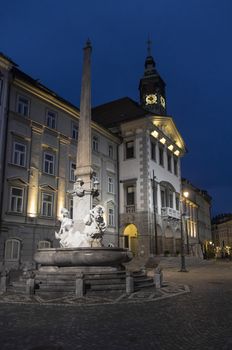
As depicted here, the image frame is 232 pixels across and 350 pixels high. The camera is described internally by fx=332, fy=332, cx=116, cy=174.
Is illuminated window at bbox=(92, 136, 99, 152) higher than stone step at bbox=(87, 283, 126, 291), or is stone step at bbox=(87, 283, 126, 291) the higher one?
illuminated window at bbox=(92, 136, 99, 152)

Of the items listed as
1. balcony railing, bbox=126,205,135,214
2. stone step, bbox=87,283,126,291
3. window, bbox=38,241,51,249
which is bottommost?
stone step, bbox=87,283,126,291

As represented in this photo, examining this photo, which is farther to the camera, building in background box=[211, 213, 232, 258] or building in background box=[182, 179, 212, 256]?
building in background box=[211, 213, 232, 258]

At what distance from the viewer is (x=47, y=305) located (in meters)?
9.65

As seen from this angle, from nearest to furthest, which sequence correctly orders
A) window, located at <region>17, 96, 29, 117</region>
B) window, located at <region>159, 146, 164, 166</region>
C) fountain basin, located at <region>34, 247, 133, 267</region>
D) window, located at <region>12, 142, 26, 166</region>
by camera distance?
fountain basin, located at <region>34, 247, 133, 267</region> < window, located at <region>12, 142, 26, 166</region> < window, located at <region>17, 96, 29, 117</region> < window, located at <region>159, 146, 164, 166</region>

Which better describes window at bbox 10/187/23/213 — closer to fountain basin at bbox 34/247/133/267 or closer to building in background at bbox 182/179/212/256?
fountain basin at bbox 34/247/133/267

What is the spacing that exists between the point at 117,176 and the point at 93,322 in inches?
1165

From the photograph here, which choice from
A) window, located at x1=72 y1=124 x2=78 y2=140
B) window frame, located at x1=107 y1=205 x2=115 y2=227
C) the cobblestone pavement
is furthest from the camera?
window frame, located at x1=107 y1=205 x2=115 y2=227

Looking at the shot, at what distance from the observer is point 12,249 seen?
23.0 metres

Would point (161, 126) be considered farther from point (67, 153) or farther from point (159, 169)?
point (67, 153)

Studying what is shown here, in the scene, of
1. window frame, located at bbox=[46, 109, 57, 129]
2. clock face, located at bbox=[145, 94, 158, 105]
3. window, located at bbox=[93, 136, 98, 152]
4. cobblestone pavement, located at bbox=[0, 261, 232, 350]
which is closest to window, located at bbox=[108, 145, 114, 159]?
window, located at bbox=[93, 136, 98, 152]

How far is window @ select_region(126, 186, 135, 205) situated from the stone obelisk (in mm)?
19420

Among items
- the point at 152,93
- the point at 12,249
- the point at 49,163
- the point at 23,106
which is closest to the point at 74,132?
the point at 49,163

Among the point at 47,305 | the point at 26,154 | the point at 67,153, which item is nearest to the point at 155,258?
the point at 67,153

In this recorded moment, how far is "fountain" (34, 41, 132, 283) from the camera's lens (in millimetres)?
12984
